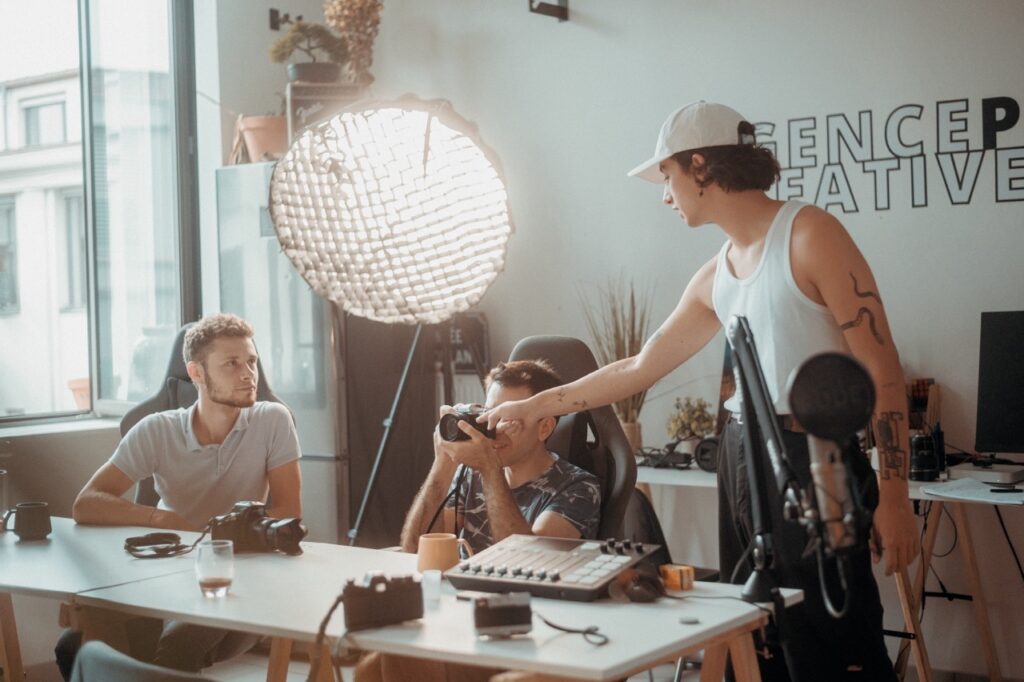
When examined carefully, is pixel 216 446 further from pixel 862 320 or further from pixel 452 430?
pixel 862 320

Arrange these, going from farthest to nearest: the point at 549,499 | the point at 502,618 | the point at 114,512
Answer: the point at 114,512 → the point at 549,499 → the point at 502,618

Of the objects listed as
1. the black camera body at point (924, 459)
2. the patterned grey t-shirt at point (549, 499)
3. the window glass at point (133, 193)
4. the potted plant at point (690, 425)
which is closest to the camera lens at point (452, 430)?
the patterned grey t-shirt at point (549, 499)

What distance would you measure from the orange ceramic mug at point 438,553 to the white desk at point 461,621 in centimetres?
8

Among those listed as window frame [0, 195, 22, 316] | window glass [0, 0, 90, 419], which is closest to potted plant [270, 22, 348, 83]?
window glass [0, 0, 90, 419]

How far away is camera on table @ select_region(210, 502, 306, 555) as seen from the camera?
2.54m

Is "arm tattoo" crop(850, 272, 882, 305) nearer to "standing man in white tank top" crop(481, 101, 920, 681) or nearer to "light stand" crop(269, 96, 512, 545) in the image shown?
"standing man in white tank top" crop(481, 101, 920, 681)

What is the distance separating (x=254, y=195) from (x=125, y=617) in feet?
7.63

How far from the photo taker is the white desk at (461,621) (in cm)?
167

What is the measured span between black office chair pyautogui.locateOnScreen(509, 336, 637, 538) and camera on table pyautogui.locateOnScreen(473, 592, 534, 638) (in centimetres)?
99

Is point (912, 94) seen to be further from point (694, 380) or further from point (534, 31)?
point (534, 31)

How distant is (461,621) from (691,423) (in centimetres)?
234

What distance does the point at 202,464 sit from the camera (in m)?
3.21

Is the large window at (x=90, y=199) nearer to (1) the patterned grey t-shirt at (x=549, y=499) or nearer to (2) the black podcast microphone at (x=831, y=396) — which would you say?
(1) the patterned grey t-shirt at (x=549, y=499)

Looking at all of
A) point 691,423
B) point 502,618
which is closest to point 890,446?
point 502,618
